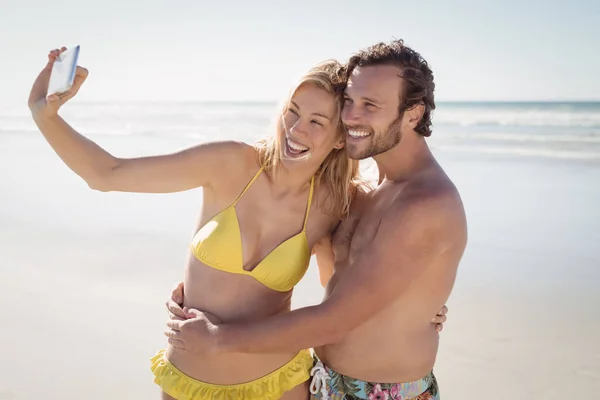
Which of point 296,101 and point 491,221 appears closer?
point 296,101

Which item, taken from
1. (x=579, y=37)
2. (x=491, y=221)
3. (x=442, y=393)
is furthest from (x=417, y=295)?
(x=579, y=37)

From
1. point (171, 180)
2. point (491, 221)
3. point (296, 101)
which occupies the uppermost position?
point (491, 221)

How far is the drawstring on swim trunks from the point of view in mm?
2822

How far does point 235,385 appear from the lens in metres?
2.77

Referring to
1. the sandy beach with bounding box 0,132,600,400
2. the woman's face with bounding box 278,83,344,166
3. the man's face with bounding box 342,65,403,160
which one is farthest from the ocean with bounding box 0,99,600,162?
the man's face with bounding box 342,65,403,160

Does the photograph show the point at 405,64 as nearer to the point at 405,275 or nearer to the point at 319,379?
the point at 405,275

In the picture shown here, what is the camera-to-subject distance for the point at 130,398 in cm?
425

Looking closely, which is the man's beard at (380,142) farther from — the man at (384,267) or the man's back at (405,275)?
the man's back at (405,275)

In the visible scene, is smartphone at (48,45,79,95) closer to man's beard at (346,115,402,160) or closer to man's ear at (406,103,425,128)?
man's beard at (346,115,402,160)

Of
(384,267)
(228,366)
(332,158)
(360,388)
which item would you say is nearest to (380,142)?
(332,158)

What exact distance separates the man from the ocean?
991 cm

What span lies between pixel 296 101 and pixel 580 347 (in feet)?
10.5

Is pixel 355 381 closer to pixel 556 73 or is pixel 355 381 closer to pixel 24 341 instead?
pixel 24 341

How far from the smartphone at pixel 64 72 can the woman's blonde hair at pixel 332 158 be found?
93 cm
